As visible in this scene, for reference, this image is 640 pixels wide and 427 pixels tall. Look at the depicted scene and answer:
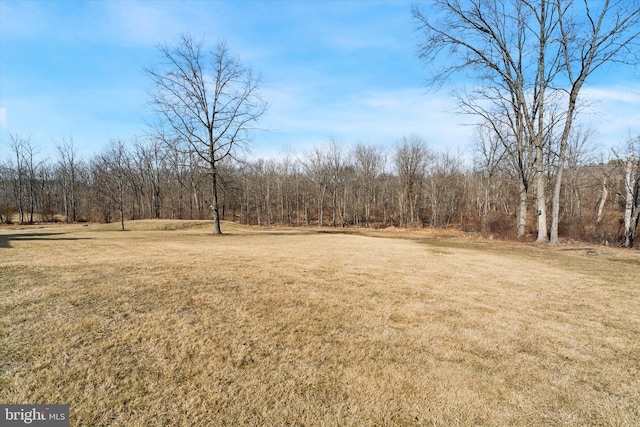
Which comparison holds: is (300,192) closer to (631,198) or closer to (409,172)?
(409,172)

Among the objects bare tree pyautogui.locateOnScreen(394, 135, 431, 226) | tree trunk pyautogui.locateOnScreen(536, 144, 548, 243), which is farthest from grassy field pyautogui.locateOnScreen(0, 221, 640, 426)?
bare tree pyautogui.locateOnScreen(394, 135, 431, 226)

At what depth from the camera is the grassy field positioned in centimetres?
266

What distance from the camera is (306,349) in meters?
3.70

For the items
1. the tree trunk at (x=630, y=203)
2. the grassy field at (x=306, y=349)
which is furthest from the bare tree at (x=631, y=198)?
the grassy field at (x=306, y=349)

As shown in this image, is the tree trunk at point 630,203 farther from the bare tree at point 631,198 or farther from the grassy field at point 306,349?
the grassy field at point 306,349

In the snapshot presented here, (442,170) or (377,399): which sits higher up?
(442,170)

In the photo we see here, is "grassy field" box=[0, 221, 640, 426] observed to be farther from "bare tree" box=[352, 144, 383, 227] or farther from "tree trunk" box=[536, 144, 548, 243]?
"bare tree" box=[352, 144, 383, 227]

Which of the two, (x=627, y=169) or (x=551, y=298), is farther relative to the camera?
(x=627, y=169)

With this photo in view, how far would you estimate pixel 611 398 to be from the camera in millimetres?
2996

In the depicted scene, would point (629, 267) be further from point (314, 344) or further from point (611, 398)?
point (314, 344)

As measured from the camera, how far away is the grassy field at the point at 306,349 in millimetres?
2662

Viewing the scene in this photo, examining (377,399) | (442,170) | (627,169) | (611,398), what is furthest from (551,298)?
(442,170)

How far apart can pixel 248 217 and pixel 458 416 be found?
5117cm

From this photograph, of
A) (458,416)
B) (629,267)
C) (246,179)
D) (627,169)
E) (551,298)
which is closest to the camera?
(458,416)
